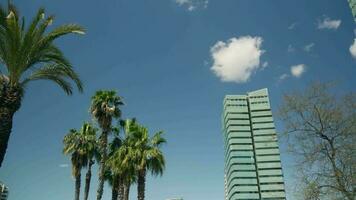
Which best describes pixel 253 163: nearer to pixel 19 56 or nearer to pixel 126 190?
pixel 126 190

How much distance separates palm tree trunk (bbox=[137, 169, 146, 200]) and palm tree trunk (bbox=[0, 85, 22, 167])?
15.8 metres

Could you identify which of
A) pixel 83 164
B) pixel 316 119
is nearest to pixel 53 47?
pixel 316 119

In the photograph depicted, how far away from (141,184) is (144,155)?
7.71ft

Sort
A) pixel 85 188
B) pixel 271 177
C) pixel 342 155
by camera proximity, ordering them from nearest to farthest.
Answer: pixel 342 155 < pixel 85 188 < pixel 271 177

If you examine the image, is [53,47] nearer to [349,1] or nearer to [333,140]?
[333,140]

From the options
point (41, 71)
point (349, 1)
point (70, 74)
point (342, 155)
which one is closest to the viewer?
point (41, 71)

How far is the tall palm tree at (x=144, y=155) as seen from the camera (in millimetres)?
27422

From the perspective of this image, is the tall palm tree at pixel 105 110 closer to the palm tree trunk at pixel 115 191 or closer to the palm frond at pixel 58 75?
the palm tree trunk at pixel 115 191

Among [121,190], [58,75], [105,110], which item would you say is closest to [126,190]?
[121,190]

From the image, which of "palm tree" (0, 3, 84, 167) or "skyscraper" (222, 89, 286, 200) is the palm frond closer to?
"palm tree" (0, 3, 84, 167)

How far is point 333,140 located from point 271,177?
169 meters

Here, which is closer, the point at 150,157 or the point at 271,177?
the point at 150,157

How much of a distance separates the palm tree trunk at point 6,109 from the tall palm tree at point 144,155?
1574cm

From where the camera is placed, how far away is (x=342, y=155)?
1641cm
